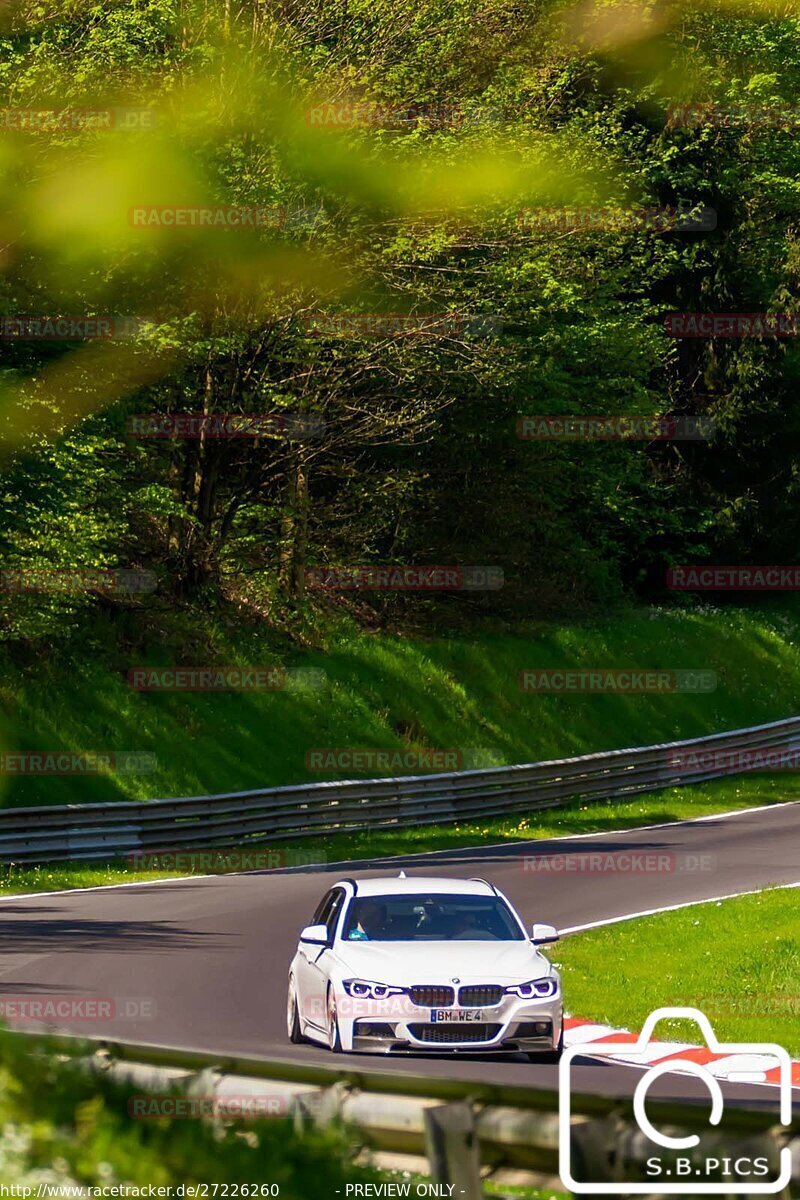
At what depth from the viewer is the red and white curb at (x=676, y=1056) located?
1170 cm

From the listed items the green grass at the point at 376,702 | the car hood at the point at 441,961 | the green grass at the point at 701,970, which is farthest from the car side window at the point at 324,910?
the green grass at the point at 376,702

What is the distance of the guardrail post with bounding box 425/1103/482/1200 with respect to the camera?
3.46 meters

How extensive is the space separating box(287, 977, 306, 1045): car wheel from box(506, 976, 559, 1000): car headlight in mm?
1889

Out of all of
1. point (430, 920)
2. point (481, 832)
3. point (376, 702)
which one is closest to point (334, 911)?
point (430, 920)

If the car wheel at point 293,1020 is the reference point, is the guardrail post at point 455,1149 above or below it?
above

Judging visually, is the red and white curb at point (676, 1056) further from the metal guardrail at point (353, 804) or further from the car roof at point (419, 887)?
the metal guardrail at point (353, 804)

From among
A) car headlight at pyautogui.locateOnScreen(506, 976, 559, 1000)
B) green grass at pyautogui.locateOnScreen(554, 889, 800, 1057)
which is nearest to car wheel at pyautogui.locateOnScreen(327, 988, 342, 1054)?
car headlight at pyautogui.locateOnScreen(506, 976, 559, 1000)

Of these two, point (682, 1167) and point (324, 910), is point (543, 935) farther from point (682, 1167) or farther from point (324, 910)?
point (682, 1167)

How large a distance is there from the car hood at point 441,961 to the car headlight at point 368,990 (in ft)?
0.14

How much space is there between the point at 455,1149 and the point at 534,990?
28.3 ft

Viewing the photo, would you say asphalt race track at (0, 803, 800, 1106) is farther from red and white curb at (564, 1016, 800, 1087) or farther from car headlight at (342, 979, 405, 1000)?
car headlight at (342, 979, 405, 1000)

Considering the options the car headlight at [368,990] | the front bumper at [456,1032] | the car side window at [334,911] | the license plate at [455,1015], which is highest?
the car headlight at [368,990]

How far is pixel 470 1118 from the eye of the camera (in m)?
3.57

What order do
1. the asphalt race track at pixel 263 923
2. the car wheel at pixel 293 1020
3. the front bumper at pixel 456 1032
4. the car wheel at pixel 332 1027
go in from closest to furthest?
the front bumper at pixel 456 1032, the car wheel at pixel 332 1027, the asphalt race track at pixel 263 923, the car wheel at pixel 293 1020
